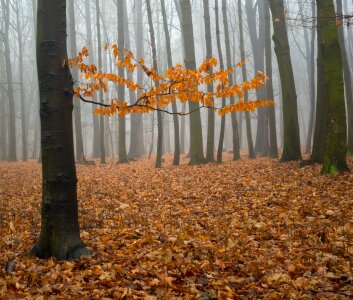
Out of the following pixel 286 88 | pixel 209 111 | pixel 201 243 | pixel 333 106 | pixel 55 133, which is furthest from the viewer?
pixel 209 111

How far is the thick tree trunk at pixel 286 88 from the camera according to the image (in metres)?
11.9

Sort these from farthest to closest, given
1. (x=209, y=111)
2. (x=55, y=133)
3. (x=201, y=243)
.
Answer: (x=209, y=111), (x=201, y=243), (x=55, y=133)

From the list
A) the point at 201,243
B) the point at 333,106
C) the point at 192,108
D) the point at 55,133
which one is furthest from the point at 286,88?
the point at 55,133

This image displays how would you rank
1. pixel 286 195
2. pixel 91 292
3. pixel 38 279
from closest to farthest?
pixel 91 292 < pixel 38 279 < pixel 286 195

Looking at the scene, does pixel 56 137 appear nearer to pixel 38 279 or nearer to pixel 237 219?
pixel 38 279

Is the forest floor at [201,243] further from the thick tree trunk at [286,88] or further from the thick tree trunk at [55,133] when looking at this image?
the thick tree trunk at [286,88]

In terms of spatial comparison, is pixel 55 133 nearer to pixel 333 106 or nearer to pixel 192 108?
pixel 333 106

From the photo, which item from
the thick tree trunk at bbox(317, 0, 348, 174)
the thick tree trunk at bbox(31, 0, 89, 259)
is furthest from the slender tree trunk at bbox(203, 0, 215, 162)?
the thick tree trunk at bbox(31, 0, 89, 259)

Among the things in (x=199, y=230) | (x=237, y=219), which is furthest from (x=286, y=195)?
(x=199, y=230)

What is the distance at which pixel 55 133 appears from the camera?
14.3 ft

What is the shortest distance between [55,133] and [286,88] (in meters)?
9.78

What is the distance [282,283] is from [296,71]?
40.9 m

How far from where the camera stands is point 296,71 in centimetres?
4062

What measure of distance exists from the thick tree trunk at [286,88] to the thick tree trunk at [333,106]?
346cm
